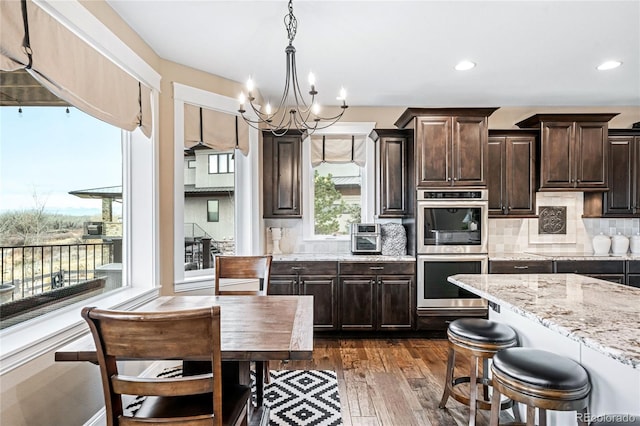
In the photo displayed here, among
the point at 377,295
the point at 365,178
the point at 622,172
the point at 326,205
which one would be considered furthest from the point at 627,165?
the point at 326,205

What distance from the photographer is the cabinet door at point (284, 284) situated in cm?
391

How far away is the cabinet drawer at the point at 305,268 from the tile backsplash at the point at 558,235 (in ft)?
6.85

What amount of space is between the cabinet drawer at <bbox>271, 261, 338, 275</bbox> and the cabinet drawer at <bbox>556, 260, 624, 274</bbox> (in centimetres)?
246

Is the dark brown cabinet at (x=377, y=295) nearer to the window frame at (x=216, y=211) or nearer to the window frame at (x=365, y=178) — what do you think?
the window frame at (x=365, y=178)

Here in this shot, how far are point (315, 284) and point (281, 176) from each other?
1328 millimetres

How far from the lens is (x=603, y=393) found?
1.58m

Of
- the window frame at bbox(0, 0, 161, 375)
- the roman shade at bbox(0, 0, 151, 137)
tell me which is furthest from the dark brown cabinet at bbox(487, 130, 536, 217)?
the roman shade at bbox(0, 0, 151, 137)

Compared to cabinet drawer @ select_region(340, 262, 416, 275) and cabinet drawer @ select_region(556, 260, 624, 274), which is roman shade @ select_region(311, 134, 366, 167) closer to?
cabinet drawer @ select_region(340, 262, 416, 275)

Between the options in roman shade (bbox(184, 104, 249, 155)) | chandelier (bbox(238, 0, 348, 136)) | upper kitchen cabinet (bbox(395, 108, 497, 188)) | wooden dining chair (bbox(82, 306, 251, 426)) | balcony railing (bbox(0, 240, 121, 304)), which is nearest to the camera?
wooden dining chair (bbox(82, 306, 251, 426))

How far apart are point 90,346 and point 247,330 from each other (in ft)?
2.12

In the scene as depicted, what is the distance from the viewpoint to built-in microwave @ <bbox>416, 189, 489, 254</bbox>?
12.7ft

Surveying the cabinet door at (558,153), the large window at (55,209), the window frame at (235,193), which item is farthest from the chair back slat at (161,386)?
the cabinet door at (558,153)

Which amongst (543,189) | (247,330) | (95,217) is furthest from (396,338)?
(95,217)

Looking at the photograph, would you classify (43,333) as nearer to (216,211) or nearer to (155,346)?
(155,346)
